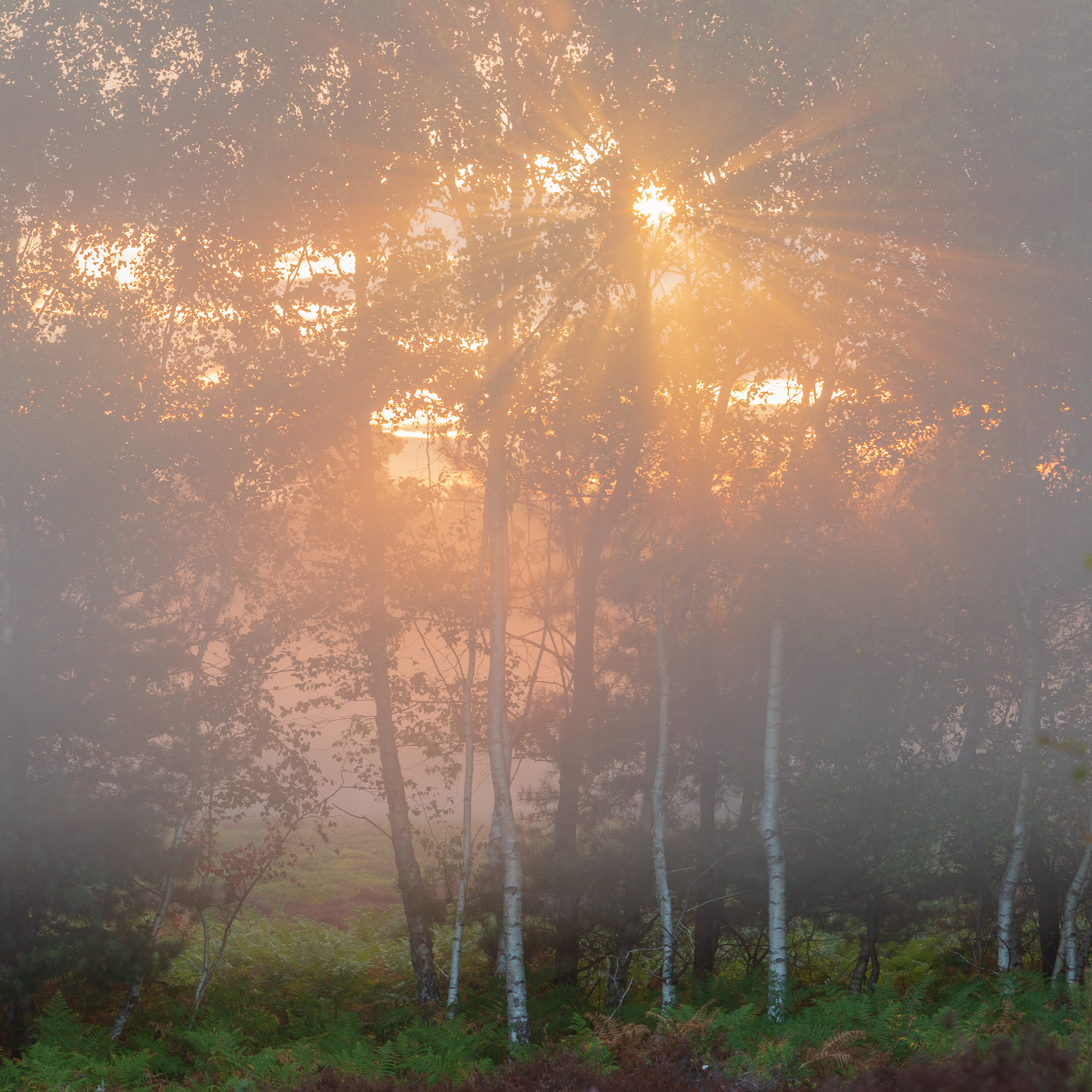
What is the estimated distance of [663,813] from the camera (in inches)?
538

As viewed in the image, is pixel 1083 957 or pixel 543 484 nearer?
pixel 1083 957

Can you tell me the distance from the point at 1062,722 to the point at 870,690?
307cm

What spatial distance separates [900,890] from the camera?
48.2 ft

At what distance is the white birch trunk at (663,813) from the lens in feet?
41.0

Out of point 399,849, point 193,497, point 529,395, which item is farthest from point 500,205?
point 399,849

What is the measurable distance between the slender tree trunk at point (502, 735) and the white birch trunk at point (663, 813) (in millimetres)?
2089

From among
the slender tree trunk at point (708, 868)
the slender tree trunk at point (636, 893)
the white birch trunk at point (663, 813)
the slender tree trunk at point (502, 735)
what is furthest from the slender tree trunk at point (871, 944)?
the slender tree trunk at point (502, 735)

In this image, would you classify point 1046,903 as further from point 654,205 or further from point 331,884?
point 331,884

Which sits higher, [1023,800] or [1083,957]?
[1023,800]

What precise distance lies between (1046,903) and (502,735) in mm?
9995

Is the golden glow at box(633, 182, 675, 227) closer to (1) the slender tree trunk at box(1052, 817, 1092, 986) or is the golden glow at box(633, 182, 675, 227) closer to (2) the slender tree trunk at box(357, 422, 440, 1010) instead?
(2) the slender tree trunk at box(357, 422, 440, 1010)

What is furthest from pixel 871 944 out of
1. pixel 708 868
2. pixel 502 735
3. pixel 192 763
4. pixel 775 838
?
pixel 192 763

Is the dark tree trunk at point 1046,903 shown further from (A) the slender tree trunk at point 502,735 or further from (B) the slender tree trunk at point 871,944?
(A) the slender tree trunk at point 502,735

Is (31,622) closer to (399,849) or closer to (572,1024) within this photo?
(399,849)
